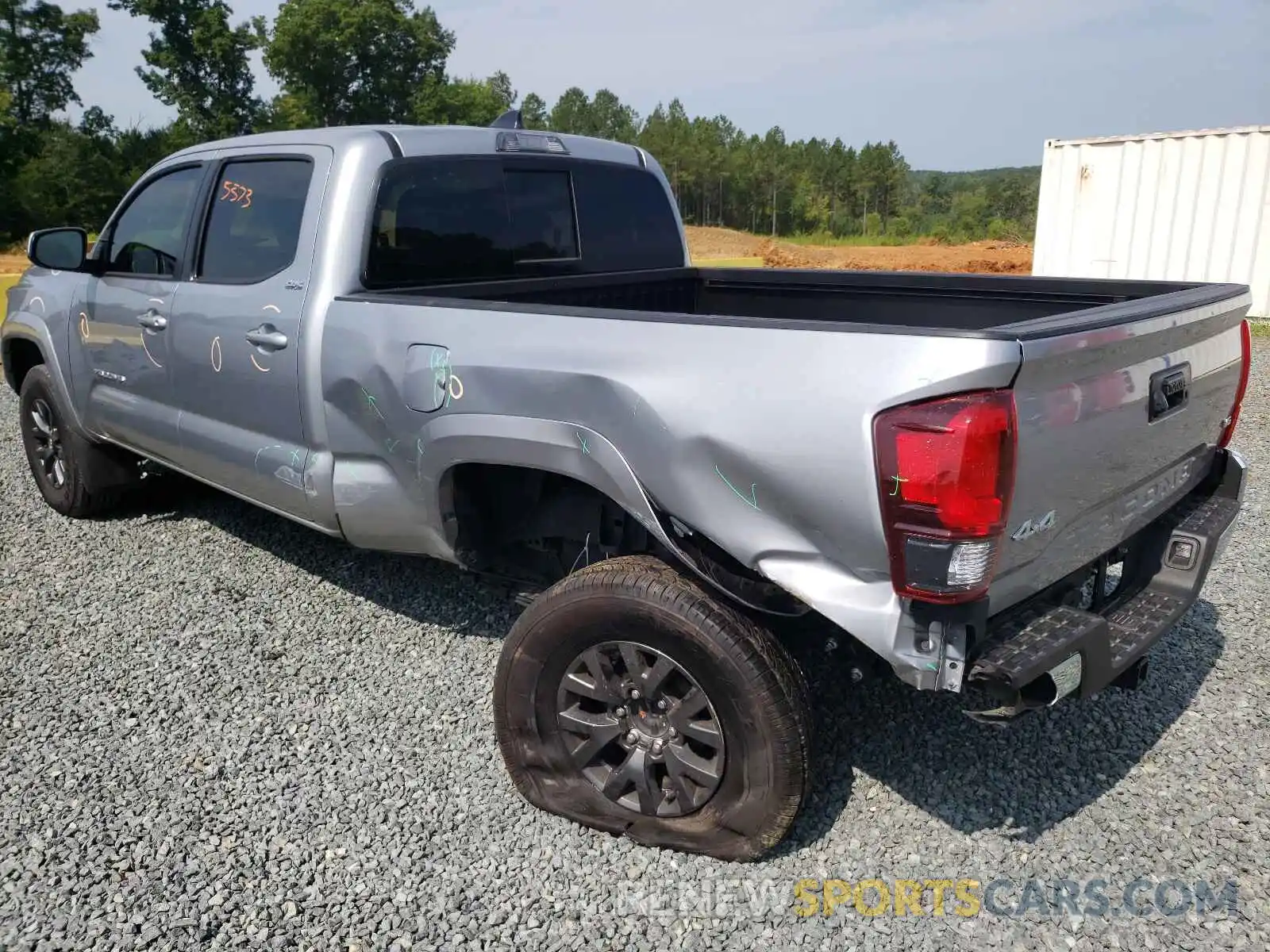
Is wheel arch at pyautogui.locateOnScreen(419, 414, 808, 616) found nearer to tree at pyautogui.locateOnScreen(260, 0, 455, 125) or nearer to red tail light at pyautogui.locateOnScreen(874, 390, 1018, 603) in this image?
red tail light at pyautogui.locateOnScreen(874, 390, 1018, 603)

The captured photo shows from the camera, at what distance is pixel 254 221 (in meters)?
3.66

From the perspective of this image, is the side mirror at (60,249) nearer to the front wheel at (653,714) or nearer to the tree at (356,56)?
the front wheel at (653,714)

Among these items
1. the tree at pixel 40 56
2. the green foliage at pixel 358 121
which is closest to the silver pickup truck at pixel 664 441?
the green foliage at pixel 358 121

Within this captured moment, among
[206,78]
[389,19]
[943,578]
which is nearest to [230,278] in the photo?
[943,578]

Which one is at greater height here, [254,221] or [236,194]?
[236,194]

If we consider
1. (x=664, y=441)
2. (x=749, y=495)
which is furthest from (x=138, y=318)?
(x=749, y=495)

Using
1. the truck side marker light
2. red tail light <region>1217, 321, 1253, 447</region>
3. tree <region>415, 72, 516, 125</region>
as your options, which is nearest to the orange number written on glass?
the truck side marker light

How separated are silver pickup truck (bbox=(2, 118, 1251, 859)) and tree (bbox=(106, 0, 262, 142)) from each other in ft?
182

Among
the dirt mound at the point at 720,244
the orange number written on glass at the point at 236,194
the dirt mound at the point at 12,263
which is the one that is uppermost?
the orange number written on glass at the point at 236,194

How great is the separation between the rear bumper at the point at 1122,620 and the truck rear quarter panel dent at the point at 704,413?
0.93 ft

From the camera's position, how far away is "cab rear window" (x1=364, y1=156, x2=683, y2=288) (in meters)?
3.36

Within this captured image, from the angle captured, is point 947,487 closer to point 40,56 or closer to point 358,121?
point 40,56

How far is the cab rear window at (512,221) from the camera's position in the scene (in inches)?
132

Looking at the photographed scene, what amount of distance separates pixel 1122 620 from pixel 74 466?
196 inches
